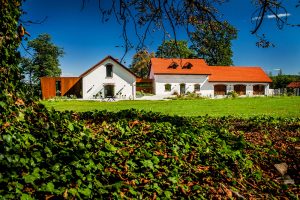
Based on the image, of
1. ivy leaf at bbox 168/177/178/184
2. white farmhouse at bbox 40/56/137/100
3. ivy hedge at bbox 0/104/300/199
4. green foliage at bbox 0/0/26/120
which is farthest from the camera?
white farmhouse at bbox 40/56/137/100

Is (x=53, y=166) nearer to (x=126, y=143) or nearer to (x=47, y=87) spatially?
(x=126, y=143)

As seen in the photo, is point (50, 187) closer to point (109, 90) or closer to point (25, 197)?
point (25, 197)

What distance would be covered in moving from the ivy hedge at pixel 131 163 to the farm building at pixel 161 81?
31.9 meters

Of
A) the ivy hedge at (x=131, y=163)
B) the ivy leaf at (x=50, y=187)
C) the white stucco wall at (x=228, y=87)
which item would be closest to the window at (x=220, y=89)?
the white stucco wall at (x=228, y=87)

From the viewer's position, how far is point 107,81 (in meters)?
39.0

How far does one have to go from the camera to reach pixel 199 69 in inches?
1930

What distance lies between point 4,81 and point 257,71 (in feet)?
179

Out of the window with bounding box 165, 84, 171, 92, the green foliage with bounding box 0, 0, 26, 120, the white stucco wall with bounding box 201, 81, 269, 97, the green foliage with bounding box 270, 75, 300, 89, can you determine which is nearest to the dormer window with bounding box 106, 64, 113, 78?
the window with bounding box 165, 84, 171, 92

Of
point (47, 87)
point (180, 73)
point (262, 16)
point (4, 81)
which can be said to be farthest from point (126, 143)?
point (180, 73)

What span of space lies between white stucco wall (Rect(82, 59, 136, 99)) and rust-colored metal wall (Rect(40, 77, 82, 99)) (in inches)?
78.9

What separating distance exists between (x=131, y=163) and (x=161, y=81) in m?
43.4

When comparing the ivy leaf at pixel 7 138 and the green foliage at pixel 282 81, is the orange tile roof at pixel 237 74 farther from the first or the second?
the ivy leaf at pixel 7 138

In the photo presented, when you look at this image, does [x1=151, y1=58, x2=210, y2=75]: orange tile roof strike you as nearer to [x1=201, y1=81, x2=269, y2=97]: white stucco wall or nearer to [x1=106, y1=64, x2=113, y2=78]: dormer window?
[x1=201, y1=81, x2=269, y2=97]: white stucco wall

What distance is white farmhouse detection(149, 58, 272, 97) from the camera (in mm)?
47312
